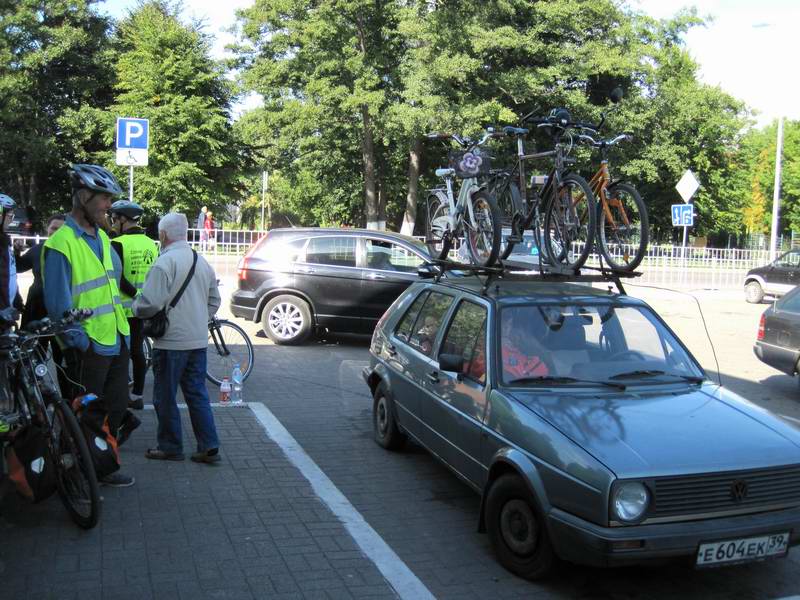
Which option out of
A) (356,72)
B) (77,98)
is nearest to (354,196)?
(356,72)

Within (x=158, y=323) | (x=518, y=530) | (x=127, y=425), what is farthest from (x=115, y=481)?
(x=518, y=530)

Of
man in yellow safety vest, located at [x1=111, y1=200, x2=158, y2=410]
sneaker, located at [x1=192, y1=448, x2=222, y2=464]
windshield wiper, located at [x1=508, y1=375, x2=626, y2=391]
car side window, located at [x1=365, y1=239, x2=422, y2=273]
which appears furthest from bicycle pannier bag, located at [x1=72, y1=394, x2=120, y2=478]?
car side window, located at [x1=365, y1=239, x2=422, y2=273]

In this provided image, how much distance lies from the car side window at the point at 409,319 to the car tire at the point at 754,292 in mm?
19173

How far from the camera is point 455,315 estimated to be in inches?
216

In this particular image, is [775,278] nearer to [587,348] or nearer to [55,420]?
[587,348]

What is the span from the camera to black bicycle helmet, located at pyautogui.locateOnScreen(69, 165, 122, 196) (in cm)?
483

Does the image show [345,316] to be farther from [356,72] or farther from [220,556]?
[356,72]

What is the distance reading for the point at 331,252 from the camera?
38.2 ft

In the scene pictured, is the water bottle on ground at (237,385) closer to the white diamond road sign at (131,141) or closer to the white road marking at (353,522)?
the white road marking at (353,522)

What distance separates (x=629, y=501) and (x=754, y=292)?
2139cm

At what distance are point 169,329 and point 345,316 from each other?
6012 millimetres

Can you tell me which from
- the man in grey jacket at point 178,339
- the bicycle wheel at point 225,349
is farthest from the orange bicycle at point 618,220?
the bicycle wheel at point 225,349

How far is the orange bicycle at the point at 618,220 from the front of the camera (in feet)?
19.9

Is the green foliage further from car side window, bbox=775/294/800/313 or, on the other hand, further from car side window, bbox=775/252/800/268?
car side window, bbox=775/294/800/313
